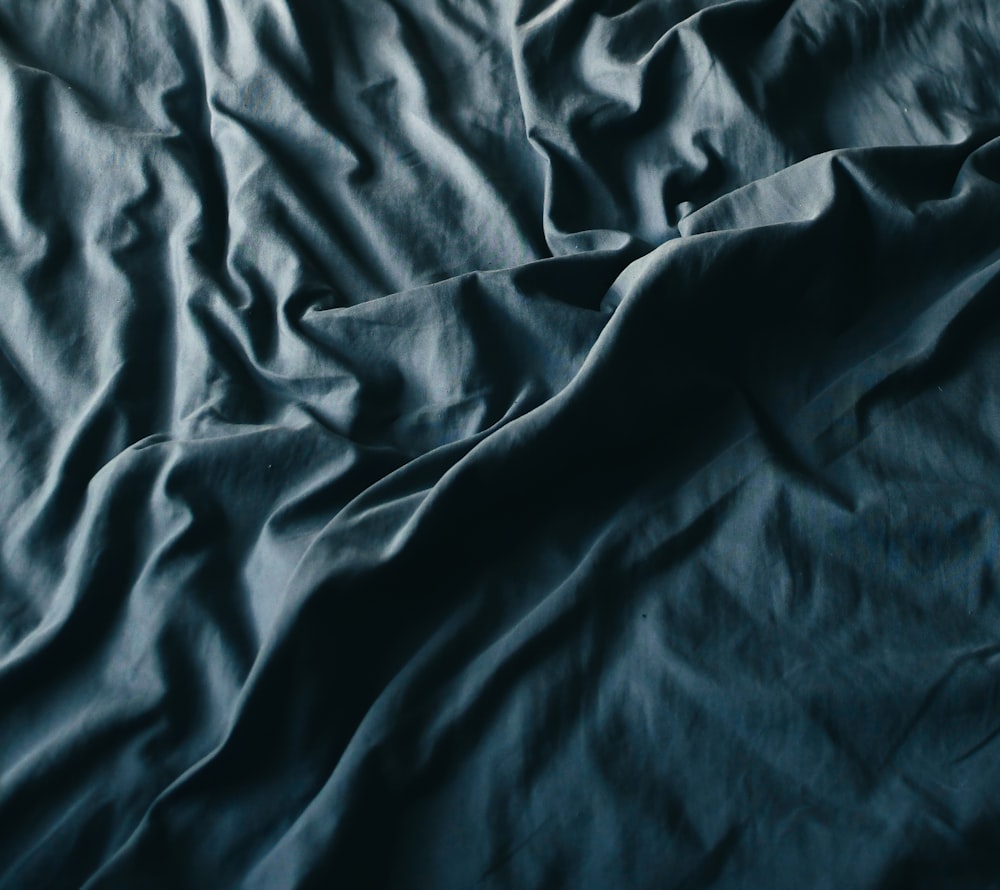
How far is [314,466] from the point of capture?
0.64 m

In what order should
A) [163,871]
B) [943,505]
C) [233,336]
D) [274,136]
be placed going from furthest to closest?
[274,136] < [233,336] < [943,505] < [163,871]

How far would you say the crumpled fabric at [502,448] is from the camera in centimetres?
51

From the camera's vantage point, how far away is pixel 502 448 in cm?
60

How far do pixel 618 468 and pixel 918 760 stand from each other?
0.24m

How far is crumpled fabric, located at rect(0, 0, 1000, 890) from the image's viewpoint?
1.69 feet

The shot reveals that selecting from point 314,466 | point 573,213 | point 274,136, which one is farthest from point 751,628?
point 274,136

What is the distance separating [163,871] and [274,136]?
0.61 meters

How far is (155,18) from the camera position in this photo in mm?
924

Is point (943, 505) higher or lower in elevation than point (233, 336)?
lower

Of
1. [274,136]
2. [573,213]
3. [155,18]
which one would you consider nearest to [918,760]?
[573,213]

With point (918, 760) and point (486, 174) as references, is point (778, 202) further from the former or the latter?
point (918, 760)

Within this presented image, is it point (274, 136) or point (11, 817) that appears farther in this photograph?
point (274, 136)

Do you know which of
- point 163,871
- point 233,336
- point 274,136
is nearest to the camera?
point 163,871

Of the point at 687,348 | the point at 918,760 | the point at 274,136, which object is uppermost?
the point at 274,136
